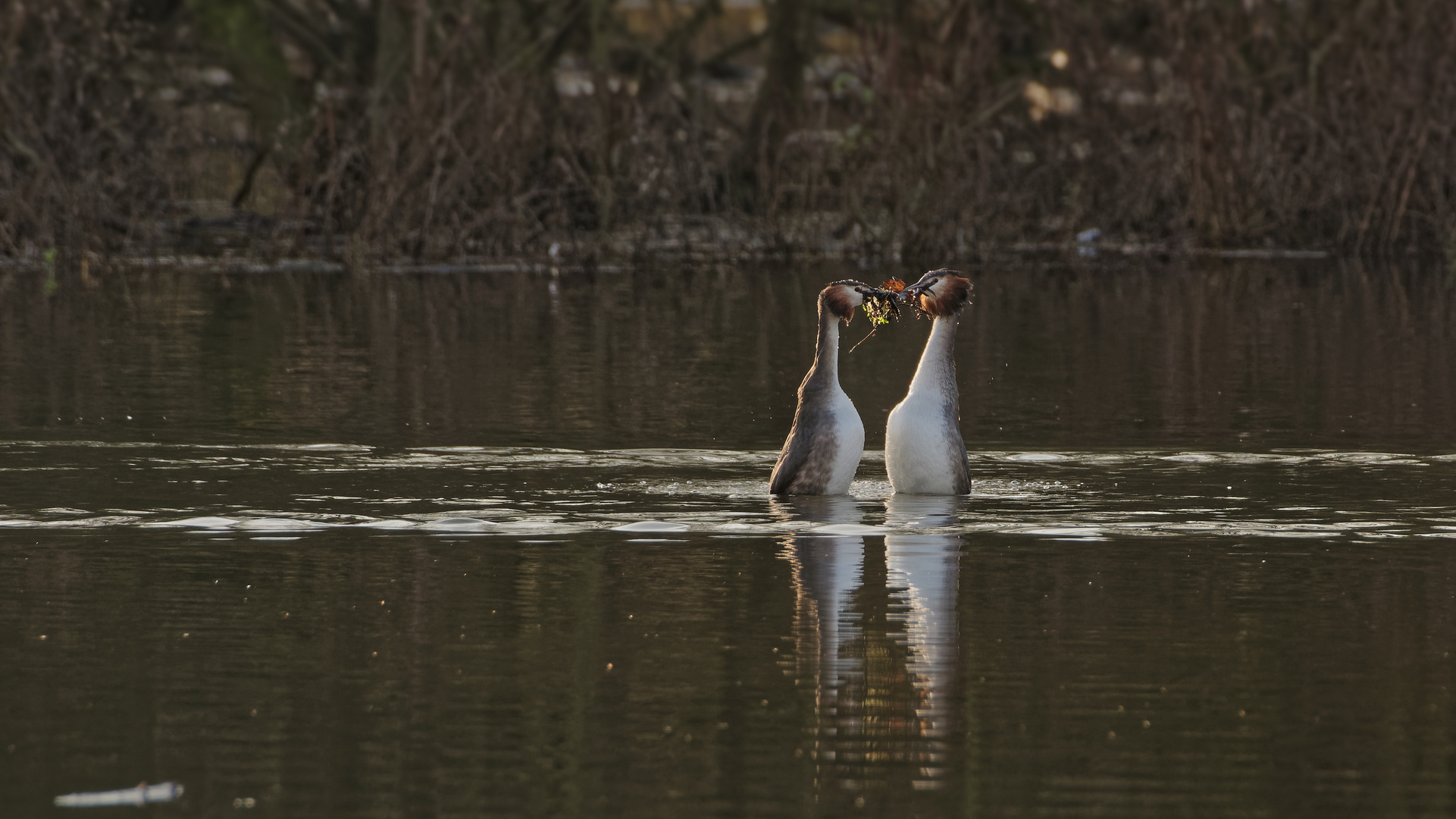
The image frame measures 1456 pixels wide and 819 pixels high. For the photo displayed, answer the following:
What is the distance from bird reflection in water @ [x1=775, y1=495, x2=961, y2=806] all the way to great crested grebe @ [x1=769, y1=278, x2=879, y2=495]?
20 cm

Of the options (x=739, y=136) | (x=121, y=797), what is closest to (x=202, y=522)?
(x=121, y=797)

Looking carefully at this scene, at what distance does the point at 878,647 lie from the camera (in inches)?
322

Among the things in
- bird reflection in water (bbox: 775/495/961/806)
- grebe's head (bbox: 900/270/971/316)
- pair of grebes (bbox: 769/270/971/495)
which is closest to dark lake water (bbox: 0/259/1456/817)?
Result: bird reflection in water (bbox: 775/495/961/806)

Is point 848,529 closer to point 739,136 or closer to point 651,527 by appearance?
point 651,527

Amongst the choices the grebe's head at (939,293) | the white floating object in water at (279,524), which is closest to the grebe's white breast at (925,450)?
the grebe's head at (939,293)

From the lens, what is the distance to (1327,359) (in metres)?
19.1

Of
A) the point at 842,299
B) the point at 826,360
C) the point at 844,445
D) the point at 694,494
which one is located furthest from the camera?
the point at 842,299

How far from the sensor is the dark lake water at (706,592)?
6.60 meters

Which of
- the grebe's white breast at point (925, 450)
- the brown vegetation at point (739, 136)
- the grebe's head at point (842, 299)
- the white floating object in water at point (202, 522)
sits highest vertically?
the brown vegetation at point (739, 136)

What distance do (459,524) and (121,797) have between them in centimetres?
465

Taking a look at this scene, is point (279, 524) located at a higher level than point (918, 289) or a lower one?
lower

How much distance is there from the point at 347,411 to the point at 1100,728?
8993 mm

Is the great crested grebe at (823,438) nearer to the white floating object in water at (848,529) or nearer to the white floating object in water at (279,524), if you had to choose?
the white floating object in water at (848,529)

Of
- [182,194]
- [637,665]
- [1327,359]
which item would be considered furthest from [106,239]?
[637,665]
